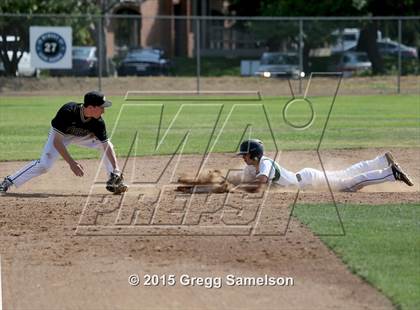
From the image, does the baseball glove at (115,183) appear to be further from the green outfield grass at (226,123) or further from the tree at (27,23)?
the tree at (27,23)

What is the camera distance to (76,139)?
12.7 metres

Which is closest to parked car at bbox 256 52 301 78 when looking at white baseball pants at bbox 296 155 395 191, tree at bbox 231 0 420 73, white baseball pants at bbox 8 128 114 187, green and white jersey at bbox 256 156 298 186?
tree at bbox 231 0 420 73

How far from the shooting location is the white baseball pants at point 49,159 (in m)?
12.5

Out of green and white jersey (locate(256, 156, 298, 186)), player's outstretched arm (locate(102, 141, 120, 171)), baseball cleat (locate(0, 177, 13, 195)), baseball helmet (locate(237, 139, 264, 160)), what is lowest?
baseball cleat (locate(0, 177, 13, 195))

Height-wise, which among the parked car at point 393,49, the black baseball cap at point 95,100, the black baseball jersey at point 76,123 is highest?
the black baseball cap at point 95,100

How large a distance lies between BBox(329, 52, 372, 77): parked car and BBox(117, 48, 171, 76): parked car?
718cm

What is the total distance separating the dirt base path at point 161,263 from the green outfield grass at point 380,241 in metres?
0.15

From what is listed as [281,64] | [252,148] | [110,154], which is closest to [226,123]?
[110,154]

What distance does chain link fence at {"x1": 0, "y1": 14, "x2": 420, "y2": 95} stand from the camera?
1396 inches

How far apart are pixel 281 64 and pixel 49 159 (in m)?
26.8

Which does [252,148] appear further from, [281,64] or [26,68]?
[26,68]

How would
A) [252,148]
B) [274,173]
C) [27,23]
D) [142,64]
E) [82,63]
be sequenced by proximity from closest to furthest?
1. [252,148]
2. [274,173]
3. [27,23]
4. [82,63]
5. [142,64]

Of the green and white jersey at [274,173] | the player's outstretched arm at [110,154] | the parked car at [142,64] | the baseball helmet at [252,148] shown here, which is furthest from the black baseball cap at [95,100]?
the parked car at [142,64]

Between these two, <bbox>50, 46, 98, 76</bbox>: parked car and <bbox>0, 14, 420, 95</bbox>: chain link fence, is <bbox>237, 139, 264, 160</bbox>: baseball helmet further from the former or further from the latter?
<bbox>50, 46, 98, 76</bbox>: parked car
